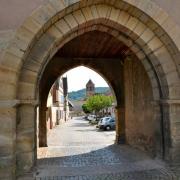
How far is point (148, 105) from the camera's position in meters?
9.55

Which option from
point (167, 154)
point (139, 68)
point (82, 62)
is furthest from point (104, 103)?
point (167, 154)

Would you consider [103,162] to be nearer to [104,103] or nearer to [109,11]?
[109,11]

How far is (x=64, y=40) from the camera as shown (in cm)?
712

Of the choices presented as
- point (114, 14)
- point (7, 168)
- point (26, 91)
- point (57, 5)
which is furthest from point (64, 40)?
point (7, 168)

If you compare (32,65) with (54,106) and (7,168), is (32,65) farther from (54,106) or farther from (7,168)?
(54,106)

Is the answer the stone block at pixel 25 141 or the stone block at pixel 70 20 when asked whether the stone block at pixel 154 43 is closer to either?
the stone block at pixel 70 20

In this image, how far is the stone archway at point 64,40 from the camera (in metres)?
5.86

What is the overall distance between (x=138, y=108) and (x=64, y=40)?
16.2 feet

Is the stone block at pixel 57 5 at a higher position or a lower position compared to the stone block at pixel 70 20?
higher

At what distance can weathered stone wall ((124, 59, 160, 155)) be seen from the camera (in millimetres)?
9304

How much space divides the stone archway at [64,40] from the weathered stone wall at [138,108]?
1.43m

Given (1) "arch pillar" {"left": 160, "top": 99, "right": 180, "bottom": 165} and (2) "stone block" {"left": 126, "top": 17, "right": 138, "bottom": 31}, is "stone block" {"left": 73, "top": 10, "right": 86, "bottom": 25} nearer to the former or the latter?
(2) "stone block" {"left": 126, "top": 17, "right": 138, "bottom": 31}

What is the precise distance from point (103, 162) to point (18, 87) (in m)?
3.55

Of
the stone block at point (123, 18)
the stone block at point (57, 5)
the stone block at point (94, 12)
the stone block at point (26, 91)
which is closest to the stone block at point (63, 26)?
the stone block at point (57, 5)
